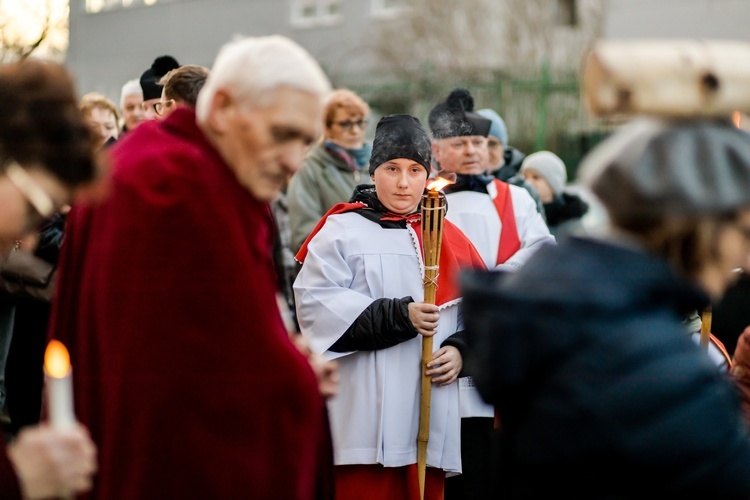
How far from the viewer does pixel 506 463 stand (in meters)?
2.98

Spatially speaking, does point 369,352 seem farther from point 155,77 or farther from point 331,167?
point 331,167

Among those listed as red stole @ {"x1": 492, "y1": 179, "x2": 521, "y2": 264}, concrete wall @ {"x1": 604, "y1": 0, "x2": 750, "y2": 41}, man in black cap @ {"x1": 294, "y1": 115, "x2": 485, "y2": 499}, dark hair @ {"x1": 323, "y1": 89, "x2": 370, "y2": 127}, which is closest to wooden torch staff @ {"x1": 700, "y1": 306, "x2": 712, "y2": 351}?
red stole @ {"x1": 492, "y1": 179, "x2": 521, "y2": 264}

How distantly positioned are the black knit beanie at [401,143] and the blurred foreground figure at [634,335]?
2966mm

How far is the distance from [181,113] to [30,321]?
12.0ft

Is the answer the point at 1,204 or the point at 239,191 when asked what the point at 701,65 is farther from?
the point at 1,204

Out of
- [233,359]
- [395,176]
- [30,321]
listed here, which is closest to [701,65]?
[233,359]

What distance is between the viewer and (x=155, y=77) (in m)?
7.11

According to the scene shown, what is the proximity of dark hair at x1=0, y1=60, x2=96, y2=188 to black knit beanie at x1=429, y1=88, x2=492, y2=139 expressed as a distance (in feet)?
14.5

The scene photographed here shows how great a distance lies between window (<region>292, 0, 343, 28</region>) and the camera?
102 ft

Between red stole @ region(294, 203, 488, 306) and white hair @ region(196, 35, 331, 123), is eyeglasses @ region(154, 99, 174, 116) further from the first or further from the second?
white hair @ region(196, 35, 331, 123)

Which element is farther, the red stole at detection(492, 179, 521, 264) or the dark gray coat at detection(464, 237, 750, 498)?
the red stole at detection(492, 179, 521, 264)

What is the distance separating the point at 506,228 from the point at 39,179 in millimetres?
4464

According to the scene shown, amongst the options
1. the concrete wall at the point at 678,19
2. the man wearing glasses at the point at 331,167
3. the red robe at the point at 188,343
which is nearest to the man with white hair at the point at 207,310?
the red robe at the point at 188,343

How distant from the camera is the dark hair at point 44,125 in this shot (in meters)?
2.67
